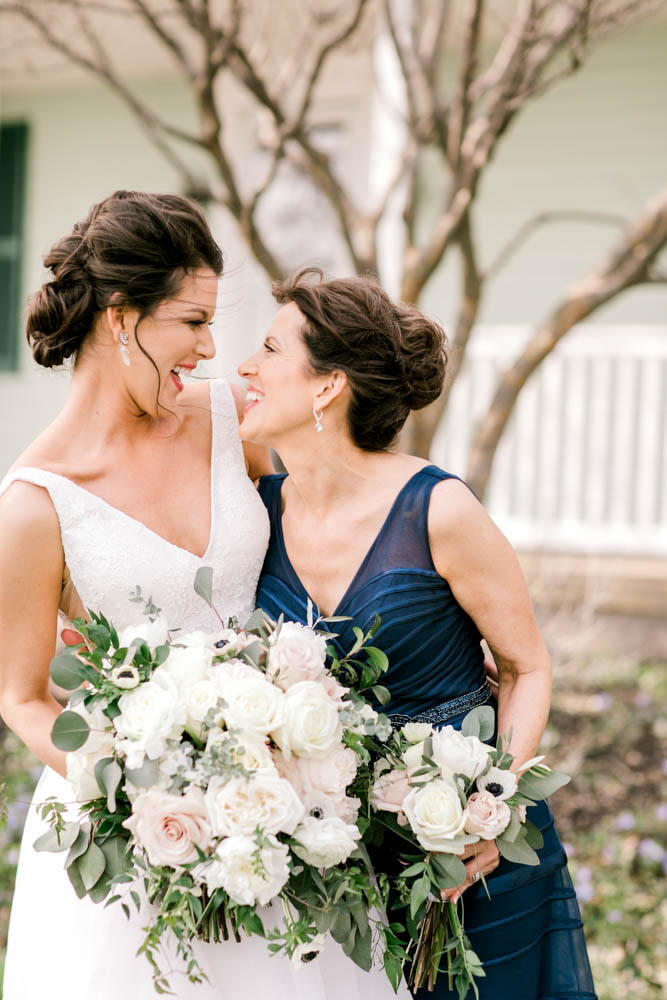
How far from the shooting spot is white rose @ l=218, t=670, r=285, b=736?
188cm

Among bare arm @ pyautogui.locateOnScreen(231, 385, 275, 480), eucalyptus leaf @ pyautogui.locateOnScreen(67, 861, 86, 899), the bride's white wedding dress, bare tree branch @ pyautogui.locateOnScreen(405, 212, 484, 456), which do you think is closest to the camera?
eucalyptus leaf @ pyautogui.locateOnScreen(67, 861, 86, 899)

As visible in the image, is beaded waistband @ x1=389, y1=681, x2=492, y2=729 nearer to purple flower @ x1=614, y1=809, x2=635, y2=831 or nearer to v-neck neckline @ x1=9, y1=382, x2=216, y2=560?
v-neck neckline @ x1=9, y1=382, x2=216, y2=560

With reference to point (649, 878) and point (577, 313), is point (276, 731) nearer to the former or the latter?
point (577, 313)

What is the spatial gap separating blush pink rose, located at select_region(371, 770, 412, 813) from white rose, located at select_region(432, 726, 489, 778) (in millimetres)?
79

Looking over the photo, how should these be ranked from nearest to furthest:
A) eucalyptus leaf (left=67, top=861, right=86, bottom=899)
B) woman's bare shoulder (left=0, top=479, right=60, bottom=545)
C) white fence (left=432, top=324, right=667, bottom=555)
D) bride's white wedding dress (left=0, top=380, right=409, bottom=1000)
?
eucalyptus leaf (left=67, top=861, right=86, bottom=899), bride's white wedding dress (left=0, top=380, right=409, bottom=1000), woman's bare shoulder (left=0, top=479, right=60, bottom=545), white fence (left=432, top=324, right=667, bottom=555)

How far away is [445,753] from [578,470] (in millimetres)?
5918

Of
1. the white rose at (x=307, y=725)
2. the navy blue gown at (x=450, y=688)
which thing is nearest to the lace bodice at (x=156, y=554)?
the navy blue gown at (x=450, y=688)

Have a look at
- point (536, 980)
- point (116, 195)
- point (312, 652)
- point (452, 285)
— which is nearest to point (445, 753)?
point (312, 652)

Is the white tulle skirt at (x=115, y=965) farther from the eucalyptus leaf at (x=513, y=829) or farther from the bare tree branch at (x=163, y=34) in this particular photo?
the bare tree branch at (x=163, y=34)

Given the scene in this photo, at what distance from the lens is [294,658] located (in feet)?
6.57

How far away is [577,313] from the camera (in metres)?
4.20

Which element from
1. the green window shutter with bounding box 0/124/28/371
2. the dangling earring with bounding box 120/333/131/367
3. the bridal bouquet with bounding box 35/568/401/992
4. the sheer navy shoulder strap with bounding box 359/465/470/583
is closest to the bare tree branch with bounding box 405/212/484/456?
the sheer navy shoulder strap with bounding box 359/465/470/583

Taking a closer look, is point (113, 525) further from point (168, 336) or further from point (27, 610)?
point (168, 336)

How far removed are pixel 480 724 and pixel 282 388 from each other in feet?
3.00
